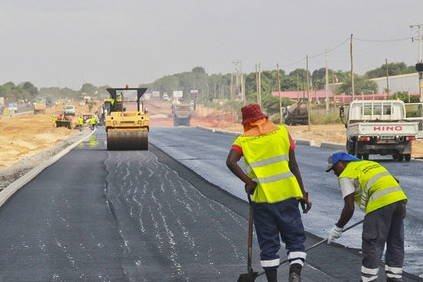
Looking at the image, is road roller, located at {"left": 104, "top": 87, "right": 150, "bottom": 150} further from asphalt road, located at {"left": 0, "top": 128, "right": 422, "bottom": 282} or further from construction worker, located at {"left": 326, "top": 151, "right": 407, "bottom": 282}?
construction worker, located at {"left": 326, "top": 151, "right": 407, "bottom": 282}

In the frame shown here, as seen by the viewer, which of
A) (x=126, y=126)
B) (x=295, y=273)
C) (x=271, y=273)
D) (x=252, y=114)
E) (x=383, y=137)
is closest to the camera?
(x=295, y=273)

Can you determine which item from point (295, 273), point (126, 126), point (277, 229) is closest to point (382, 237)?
point (295, 273)

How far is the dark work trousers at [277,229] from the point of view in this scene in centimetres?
854

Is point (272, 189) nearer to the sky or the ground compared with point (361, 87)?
nearer to the sky

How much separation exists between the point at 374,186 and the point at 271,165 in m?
1.12

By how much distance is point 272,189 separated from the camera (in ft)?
28.2

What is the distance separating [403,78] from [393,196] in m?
152

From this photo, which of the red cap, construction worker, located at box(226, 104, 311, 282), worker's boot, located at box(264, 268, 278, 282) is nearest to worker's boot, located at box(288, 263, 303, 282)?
construction worker, located at box(226, 104, 311, 282)

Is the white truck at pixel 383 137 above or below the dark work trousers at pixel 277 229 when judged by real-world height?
below

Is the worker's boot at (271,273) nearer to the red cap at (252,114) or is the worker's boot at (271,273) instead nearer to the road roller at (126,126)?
the red cap at (252,114)

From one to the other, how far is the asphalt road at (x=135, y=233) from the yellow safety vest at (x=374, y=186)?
2081 millimetres

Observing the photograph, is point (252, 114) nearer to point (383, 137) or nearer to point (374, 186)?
point (374, 186)

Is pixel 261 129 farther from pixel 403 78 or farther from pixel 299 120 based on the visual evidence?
pixel 403 78

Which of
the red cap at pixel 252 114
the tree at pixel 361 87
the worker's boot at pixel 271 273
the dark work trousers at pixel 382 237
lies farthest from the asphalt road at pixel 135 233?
the tree at pixel 361 87
